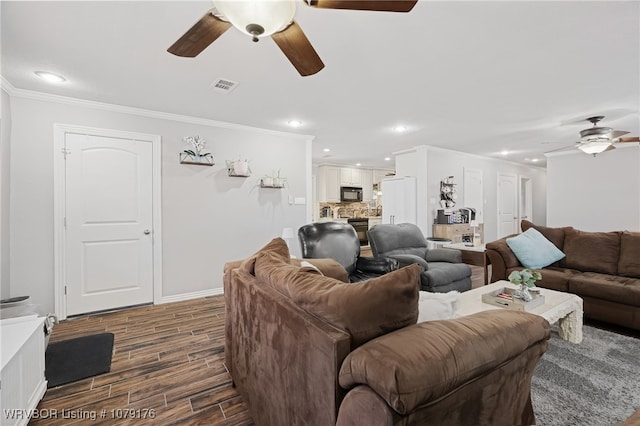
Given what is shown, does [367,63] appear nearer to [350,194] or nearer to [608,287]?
[608,287]

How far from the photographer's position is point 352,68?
249cm

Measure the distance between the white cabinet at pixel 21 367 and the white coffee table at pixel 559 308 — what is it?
105 inches

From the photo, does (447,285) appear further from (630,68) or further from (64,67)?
(64,67)

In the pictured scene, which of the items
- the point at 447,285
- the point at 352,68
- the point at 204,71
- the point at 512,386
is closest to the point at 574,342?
the point at 447,285

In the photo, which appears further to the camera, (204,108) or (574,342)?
(204,108)

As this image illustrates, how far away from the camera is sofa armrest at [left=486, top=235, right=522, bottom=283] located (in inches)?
135

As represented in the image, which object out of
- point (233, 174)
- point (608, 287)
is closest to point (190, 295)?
point (233, 174)

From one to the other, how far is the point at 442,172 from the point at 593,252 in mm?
3148

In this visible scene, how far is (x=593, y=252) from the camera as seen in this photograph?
126 inches

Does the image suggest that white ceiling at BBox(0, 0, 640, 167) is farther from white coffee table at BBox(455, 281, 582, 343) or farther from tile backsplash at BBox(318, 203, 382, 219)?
tile backsplash at BBox(318, 203, 382, 219)

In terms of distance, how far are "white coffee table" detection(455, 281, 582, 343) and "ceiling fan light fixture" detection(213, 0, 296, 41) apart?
220 cm

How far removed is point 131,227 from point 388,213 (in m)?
4.79

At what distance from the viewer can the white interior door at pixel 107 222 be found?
10.3ft

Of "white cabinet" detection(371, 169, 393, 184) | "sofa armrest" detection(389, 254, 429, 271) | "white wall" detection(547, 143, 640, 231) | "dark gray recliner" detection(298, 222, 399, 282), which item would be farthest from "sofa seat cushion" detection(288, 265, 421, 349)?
"white cabinet" detection(371, 169, 393, 184)
